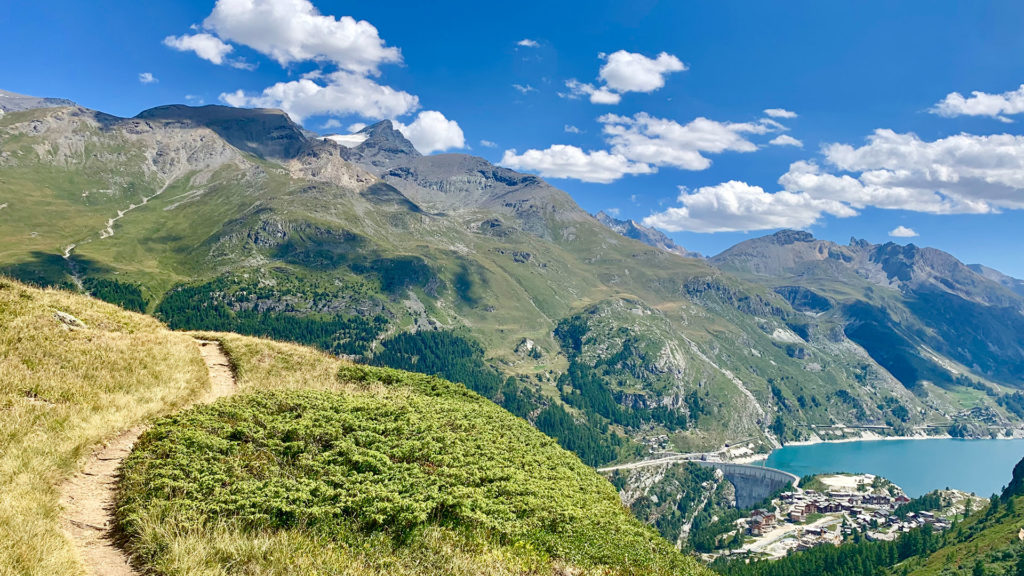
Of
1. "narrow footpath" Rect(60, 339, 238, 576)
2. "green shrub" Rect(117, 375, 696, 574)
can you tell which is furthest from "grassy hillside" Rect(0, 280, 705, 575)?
"narrow footpath" Rect(60, 339, 238, 576)

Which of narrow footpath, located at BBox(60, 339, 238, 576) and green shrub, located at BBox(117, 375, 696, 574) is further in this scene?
green shrub, located at BBox(117, 375, 696, 574)

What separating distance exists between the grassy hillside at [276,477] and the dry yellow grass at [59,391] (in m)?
0.07

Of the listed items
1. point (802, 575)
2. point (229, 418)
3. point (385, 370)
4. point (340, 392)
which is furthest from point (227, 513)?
point (802, 575)

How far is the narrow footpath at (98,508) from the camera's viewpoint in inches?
484

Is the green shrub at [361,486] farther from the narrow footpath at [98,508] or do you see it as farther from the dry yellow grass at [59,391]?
the dry yellow grass at [59,391]

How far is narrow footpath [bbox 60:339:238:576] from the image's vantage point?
1228cm

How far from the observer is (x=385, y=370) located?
36.8m

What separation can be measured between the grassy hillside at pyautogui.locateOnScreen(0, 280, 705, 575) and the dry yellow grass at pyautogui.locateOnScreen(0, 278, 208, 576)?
0.23ft

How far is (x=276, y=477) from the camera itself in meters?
16.3

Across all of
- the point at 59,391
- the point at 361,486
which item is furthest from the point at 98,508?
the point at 59,391

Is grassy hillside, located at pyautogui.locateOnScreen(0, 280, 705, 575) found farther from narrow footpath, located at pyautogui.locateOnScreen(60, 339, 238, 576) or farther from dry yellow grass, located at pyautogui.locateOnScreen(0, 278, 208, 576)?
narrow footpath, located at pyautogui.locateOnScreen(60, 339, 238, 576)

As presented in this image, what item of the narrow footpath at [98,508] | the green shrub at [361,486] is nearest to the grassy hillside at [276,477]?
the green shrub at [361,486]

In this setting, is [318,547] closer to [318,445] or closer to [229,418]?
[318,445]

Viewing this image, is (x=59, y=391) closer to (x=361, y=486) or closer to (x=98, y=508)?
(x=98, y=508)
